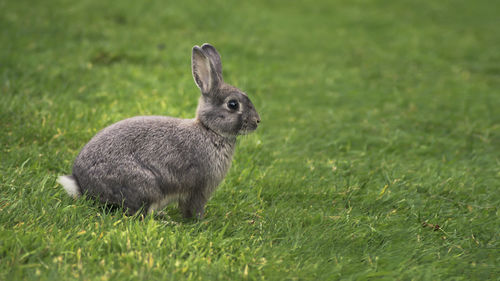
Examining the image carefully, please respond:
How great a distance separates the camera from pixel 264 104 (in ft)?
26.0

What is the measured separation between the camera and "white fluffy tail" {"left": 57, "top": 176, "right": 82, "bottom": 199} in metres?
4.22

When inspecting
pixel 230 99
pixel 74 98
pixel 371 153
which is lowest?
pixel 371 153

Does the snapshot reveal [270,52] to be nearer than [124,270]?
No

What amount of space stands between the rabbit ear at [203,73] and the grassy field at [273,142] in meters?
1.18

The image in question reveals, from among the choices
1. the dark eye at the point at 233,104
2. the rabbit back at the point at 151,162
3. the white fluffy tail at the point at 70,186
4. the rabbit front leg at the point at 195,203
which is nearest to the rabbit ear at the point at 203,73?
the dark eye at the point at 233,104

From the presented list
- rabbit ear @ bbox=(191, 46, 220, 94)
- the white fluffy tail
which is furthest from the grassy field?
rabbit ear @ bbox=(191, 46, 220, 94)

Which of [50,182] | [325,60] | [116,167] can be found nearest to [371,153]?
[116,167]

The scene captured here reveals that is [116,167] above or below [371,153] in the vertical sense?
above

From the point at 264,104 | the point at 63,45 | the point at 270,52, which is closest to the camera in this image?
the point at 264,104

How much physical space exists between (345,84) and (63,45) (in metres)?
5.58

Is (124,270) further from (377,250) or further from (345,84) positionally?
(345,84)

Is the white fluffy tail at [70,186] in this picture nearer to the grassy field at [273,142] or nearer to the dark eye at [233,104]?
the grassy field at [273,142]

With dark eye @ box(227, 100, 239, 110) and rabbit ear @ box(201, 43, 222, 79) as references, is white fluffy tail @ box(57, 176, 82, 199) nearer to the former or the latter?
dark eye @ box(227, 100, 239, 110)

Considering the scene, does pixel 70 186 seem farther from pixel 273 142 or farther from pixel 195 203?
pixel 273 142
